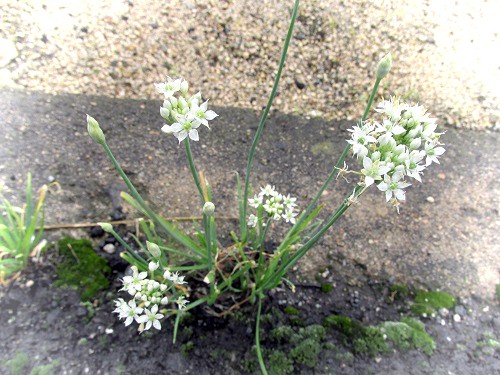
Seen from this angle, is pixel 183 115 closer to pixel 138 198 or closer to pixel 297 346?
pixel 138 198

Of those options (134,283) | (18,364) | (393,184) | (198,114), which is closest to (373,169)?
(393,184)

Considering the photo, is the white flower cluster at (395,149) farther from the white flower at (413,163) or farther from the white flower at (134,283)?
the white flower at (134,283)

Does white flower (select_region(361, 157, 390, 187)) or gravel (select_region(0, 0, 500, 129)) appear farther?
gravel (select_region(0, 0, 500, 129))

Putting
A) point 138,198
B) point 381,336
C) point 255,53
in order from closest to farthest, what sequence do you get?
point 138,198 < point 381,336 < point 255,53

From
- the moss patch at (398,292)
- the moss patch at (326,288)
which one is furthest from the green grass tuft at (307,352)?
the moss patch at (398,292)

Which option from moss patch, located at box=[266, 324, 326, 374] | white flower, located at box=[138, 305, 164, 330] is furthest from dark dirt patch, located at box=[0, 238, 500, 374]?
white flower, located at box=[138, 305, 164, 330]

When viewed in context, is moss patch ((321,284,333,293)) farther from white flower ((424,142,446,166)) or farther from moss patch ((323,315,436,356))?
white flower ((424,142,446,166))

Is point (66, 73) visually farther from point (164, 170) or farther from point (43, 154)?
point (164, 170)
